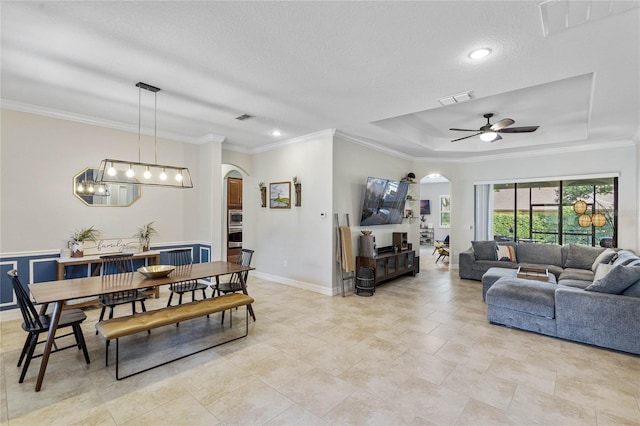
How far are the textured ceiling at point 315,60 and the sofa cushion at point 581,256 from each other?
7.18 ft

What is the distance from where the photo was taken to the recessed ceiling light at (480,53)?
8.43 feet

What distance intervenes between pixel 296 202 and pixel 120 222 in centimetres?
295

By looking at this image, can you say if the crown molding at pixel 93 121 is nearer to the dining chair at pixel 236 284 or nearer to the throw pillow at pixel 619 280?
the dining chair at pixel 236 284

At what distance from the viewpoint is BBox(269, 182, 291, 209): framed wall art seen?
19.5 ft

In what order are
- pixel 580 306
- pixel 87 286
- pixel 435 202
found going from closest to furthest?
pixel 87 286
pixel 580 306
pixel 435 202

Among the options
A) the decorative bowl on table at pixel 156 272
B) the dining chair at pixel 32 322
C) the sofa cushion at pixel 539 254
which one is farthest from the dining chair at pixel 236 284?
the sofa cushion at pixel 539 254

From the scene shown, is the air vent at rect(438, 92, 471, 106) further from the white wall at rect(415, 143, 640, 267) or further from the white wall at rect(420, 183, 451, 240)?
the white wall at rect(420, 183, 451, 240)

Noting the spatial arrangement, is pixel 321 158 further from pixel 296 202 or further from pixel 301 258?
pixel 301 258

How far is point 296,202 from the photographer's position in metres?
5.71

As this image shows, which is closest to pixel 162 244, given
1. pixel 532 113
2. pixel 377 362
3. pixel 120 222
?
pixel 120 222

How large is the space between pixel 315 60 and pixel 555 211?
24.9 feet

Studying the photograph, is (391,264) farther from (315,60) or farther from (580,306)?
(315,60)

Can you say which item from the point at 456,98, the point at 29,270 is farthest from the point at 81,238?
the point at 456,98

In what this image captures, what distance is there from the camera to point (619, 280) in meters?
3.24
